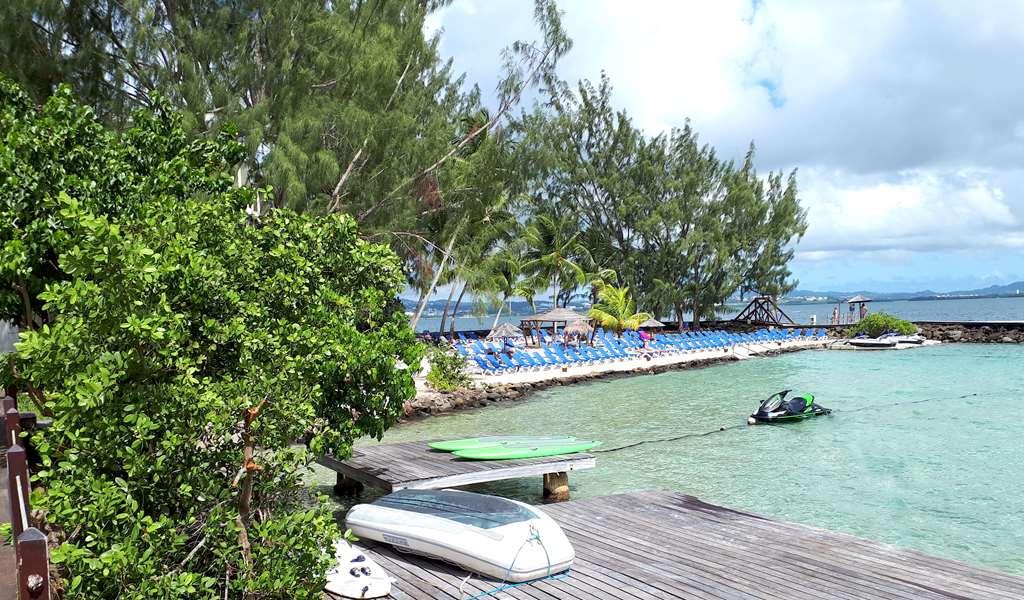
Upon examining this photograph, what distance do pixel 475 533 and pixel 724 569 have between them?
2.15 m

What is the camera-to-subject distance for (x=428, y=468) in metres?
9.41

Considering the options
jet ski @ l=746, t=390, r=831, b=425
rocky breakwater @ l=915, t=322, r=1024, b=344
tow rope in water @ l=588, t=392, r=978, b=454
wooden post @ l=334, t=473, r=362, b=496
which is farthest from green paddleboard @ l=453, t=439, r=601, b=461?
rocky breakwater @ l=915, t=322, r=1024, b=344

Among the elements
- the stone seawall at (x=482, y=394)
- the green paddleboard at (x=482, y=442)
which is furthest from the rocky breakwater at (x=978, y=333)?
the green paddleboard at (x=482, y=442)

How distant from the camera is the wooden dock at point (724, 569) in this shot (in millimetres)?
5898

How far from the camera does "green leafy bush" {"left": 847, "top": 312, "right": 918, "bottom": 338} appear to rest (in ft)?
131

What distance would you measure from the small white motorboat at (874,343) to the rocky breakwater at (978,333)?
560 centimetres

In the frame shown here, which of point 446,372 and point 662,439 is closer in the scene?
point 662,439

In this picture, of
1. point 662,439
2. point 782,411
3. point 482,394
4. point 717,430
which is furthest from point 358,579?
point 482,394

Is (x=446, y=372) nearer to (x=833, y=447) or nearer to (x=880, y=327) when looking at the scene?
(x=833, y=447)

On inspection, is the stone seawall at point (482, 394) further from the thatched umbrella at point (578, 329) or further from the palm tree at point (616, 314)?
the palm tree at point (616, 314)

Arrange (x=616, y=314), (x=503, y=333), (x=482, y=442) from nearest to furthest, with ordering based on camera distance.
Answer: (x=482, y=442) < (x=503, y=333) < (x=616, y=314)

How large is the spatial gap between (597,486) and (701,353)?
73.2 feet

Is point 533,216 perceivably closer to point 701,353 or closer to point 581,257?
point 581,257

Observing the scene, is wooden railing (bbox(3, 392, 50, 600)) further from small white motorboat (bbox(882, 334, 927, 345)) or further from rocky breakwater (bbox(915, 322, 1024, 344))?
rocky breakwater (bbox(915, 322, 1024, 344))
